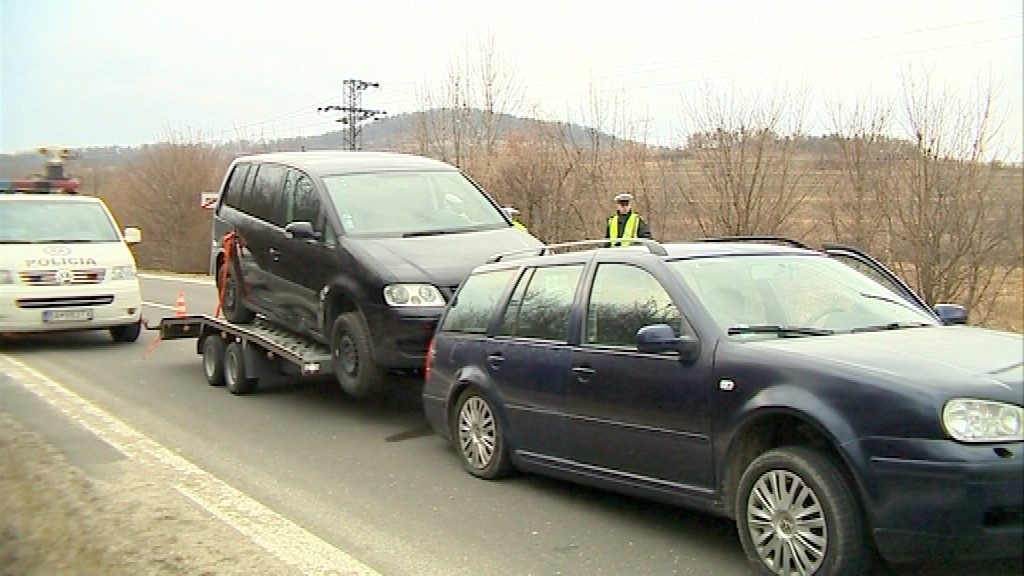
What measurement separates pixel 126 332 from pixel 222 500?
9165 mm

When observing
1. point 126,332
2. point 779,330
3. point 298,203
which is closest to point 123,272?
point 126,332

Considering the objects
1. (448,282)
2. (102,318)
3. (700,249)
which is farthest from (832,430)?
(102,318)

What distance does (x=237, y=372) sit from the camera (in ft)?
33.6

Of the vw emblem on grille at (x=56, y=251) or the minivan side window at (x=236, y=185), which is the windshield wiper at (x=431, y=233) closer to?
the minivan side window at (x=236, y=185)

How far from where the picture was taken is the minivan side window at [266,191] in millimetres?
10141

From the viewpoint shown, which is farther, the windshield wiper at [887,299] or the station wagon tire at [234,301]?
the station wagon tire at [234,301]

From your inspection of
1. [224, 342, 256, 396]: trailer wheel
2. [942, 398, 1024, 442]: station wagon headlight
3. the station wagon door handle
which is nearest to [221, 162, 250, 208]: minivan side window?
[224, 342, 256, 396]: trailer wheel

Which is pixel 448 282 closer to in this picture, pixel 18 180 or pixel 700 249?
pixel 700 249

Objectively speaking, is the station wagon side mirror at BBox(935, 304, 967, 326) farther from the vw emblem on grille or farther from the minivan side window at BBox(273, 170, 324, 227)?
the vw emblem on grille

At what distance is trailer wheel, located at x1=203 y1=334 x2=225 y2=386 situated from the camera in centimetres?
1075

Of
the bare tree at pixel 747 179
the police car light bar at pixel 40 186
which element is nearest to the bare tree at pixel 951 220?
the bare tree at pixel 747 179

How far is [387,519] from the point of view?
6090mm

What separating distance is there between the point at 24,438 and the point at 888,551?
6.23m

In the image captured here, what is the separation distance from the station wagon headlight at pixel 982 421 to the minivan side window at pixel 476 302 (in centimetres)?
340
